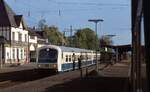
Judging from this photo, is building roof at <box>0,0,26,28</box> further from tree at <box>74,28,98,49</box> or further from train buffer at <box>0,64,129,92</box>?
tree at <box>74,28,98,49</box>

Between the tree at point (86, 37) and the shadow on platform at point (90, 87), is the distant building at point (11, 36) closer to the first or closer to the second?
the shadow on platform at point (90, 87)

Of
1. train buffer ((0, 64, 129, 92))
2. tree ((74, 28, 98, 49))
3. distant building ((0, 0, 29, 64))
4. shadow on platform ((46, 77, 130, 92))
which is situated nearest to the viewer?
shadow on platform ((46, 77, 130, 92))

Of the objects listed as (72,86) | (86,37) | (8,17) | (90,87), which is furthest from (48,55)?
(86,37)

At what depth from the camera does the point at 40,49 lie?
136 ft

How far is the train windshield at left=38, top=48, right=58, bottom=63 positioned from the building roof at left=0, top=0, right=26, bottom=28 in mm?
44671

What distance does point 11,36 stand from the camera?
86312mm

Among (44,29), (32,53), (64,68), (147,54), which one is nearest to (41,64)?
(64,68)

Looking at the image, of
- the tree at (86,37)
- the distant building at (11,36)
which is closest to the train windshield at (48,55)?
the distant building at (11,36)

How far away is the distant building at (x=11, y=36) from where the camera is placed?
272 feet

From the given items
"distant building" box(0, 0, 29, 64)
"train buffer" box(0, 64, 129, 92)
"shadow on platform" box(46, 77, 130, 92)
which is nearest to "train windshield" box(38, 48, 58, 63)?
"train buffer" box(0, 64, 129, 92)

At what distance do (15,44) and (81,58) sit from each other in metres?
34.8

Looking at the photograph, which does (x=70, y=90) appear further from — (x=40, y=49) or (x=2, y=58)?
(x=2, y=58)

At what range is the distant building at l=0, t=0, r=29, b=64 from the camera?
82875mm

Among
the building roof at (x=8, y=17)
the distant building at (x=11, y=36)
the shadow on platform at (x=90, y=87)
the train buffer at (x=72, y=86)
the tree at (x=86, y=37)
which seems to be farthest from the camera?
the tree at (x=86, y=37)
